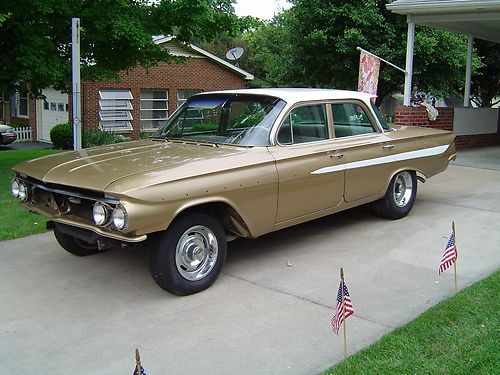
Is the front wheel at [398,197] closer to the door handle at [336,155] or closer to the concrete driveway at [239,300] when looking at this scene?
the concrete driveway at [239,300]

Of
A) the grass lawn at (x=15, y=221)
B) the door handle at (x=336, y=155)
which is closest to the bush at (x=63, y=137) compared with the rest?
the grass lawn at (x=15, y=221)

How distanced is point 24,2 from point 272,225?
20.5 feet

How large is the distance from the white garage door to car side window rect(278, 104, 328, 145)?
64.2 ft

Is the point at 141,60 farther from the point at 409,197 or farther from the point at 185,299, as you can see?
the point at 185,299

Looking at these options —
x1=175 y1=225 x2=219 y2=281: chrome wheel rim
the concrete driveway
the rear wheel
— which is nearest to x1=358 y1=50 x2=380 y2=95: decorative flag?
the concrete driveway

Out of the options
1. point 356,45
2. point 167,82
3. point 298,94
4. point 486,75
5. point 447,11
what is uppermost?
point 447,11

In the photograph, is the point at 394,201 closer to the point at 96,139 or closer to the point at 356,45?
the point at 96,139

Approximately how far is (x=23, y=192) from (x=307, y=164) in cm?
276

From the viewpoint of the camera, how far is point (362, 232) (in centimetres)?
675

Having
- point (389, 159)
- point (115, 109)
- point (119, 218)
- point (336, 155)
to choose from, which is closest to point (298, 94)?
point (336, 155)

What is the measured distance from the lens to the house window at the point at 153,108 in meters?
24.6

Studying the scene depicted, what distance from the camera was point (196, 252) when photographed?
15.9 ft

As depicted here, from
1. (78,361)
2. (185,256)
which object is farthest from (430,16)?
A: (78,361)

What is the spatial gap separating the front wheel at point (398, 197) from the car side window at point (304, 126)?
1.42 meters
